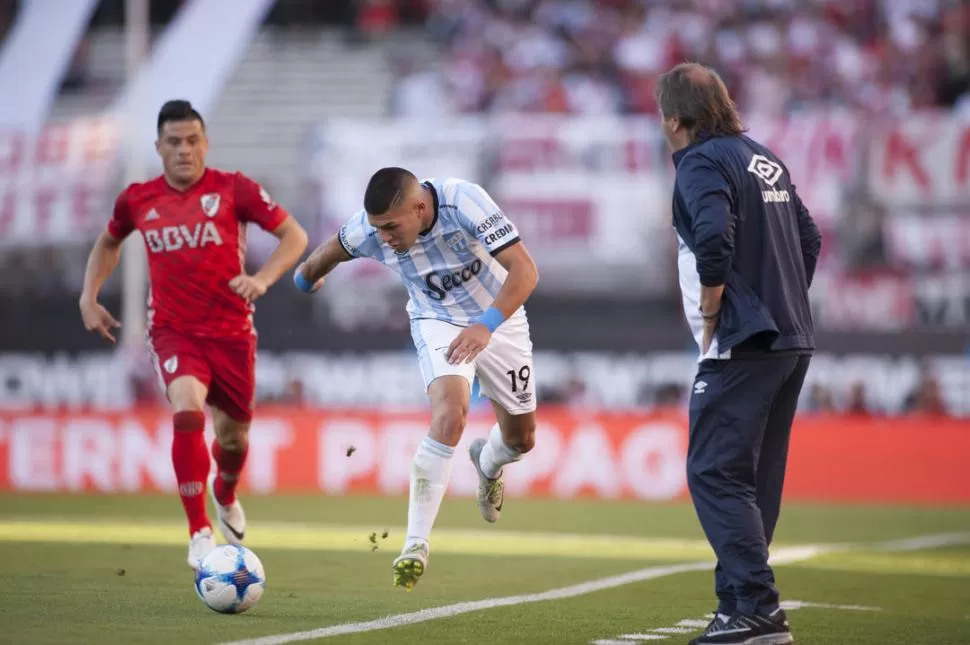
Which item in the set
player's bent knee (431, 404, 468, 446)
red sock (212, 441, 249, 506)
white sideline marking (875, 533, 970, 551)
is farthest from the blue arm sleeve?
white sideline marking (875, 533, 970, 551)

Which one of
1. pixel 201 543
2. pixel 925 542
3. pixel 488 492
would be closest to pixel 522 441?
pixel 488 492

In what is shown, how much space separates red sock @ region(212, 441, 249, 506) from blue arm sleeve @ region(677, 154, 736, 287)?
4.29 m

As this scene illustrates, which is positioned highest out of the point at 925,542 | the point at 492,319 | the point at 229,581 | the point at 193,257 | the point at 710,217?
the point at 193,257

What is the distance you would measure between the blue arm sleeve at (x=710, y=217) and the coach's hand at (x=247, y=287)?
3.03 meters

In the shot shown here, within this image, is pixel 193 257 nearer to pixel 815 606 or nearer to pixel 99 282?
pixel 99 282

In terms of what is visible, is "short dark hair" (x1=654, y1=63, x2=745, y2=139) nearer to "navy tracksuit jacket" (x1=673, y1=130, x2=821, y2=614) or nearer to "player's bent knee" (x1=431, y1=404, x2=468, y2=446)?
"navy tracksuit jacket" (x1=673, y1=130, x2=821, y2=614)

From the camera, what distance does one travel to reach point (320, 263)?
8312 millimetres

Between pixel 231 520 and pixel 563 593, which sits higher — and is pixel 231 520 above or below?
above

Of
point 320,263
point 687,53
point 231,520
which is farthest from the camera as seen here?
point 687,53

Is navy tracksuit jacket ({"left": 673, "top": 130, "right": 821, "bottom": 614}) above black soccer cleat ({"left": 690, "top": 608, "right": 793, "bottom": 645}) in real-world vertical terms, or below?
above

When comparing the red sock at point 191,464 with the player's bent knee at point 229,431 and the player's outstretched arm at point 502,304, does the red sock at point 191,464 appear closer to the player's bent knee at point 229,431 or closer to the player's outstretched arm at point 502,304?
the player's bent knee at point 229,431

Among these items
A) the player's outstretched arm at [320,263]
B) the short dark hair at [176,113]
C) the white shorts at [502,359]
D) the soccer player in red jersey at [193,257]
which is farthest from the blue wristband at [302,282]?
the short dark hair at [176,113]

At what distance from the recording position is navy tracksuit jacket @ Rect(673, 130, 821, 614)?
642 centimetres

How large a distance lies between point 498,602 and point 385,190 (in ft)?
7.39
